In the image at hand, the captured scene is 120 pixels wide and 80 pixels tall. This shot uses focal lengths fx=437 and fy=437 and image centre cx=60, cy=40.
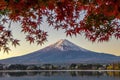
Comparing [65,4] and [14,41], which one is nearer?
[65,4]

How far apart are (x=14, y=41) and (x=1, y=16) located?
68 centimetres

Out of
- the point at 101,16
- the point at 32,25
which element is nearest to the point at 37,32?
the point at 32,25

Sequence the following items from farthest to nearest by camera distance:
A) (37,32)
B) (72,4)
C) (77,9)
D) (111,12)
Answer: (37,32)
(77,9)
(72,4)
(111,12)

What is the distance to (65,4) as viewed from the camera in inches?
312

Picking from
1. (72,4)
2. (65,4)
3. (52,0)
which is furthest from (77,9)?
(52,0)

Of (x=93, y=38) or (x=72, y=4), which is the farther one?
(x=93, y=38)

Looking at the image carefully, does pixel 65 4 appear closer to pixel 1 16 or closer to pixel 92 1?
pixel 92 1

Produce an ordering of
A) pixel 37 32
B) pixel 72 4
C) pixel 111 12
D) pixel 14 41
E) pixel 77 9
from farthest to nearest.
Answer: pixel 37 32
pixel 14 41
pixel 77 9
pixel 72 4
pixel 111 12

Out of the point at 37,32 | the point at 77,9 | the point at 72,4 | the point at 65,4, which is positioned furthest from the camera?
the point at 37,32

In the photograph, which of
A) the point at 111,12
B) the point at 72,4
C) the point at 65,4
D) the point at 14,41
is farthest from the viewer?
the point at 14,41

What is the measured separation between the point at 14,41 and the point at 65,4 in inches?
97.1

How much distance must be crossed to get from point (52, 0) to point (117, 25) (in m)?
3.34

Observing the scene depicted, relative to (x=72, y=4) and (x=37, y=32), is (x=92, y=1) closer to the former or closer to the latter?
(x=72, y=4)

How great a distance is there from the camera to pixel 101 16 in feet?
31.6
